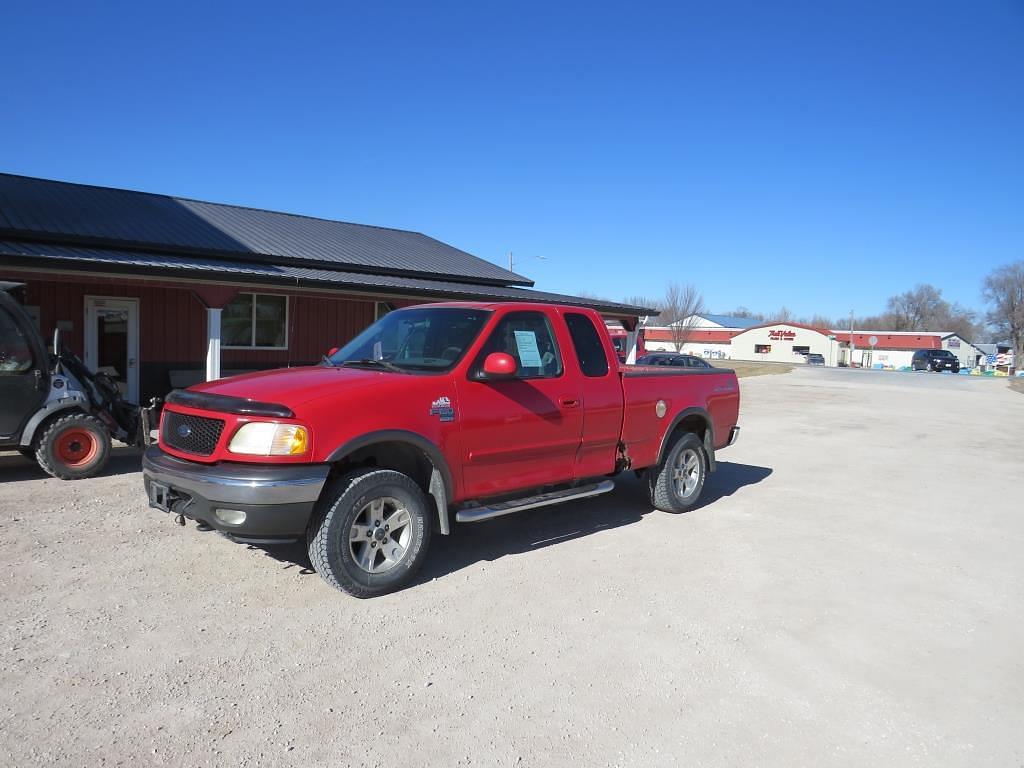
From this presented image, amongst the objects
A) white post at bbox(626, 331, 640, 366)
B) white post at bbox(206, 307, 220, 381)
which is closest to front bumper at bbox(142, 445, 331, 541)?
white post at bbox(206, 307, 220, 381)

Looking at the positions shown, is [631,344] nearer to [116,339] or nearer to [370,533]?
[116,339]

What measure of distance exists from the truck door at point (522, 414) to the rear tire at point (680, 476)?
1.48 meters

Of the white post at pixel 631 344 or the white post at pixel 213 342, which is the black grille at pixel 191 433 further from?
the white post at pixel 631 344

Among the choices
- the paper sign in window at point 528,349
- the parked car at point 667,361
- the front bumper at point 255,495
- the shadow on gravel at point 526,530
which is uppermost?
the paper sign in window at point 528,349

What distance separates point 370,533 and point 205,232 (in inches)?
542

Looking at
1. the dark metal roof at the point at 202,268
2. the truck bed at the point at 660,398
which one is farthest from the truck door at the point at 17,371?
the truck bed at the point at 660,398

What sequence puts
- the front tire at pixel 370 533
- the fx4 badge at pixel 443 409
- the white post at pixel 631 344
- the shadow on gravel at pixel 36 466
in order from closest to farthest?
the front tire at pixel 370 533 < the fx4 badge at pixel 443 409 < the shadow on gravel at pixel 36 466 < the white post at pixel 631 344

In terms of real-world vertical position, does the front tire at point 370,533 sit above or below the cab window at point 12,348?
below

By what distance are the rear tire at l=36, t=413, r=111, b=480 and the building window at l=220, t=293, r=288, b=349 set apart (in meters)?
8.69

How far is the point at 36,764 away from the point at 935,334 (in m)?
98.9

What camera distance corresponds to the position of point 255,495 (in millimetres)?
3986

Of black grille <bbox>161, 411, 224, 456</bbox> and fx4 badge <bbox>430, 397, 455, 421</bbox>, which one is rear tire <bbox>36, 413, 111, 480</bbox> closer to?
black grille <bbox>161, 411, 224, 456</bbox>

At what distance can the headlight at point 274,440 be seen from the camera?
13.4 feet

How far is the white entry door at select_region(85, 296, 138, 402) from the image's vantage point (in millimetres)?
14094
